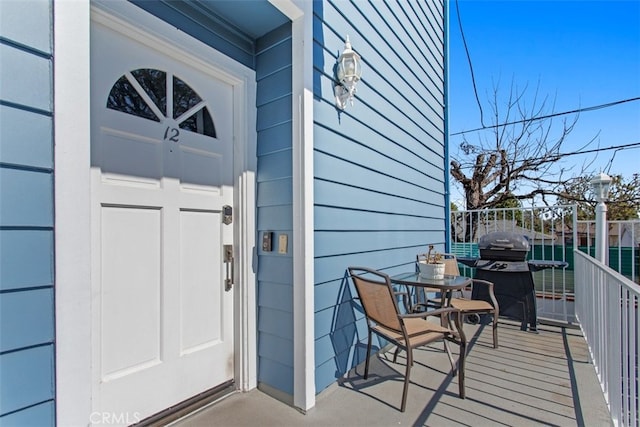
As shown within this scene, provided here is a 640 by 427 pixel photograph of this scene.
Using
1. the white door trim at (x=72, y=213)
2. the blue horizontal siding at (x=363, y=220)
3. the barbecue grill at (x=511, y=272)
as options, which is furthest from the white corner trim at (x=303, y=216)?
the barbecue grill at (x=511, y=272)

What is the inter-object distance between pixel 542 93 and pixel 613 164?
10.8 ft

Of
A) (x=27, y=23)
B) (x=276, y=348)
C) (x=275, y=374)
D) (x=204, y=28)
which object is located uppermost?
(x=204, y=28)

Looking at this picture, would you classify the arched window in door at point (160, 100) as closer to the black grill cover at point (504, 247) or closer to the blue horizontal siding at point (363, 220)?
the blue horizontal siding at point (363, 220)

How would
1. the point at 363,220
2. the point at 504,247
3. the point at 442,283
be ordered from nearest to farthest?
the point at 442,283 < the point at 363,220 < the point at 504,247

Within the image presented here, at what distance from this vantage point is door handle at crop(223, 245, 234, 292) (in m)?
2.09

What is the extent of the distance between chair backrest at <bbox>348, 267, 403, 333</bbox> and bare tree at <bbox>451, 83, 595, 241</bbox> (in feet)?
30.9

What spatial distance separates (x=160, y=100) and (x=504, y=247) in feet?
12.0

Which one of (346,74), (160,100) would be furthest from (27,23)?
(346,74)

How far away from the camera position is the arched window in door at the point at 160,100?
1626 mm

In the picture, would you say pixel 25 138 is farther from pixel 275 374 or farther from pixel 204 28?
pixel 275 374

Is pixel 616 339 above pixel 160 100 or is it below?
below

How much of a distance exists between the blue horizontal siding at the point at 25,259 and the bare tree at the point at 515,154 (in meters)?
10.9

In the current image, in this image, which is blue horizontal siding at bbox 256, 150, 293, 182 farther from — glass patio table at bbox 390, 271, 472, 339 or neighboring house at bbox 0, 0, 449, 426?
glass patio table at bbox 390, 271, 472, 339

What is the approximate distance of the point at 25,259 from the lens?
3.45ft
